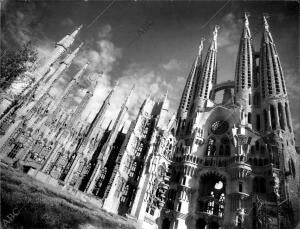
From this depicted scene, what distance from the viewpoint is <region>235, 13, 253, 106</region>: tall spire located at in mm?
44406

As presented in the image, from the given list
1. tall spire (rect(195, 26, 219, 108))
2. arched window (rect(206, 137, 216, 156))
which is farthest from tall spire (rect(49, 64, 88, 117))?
arched window (rect(206, 137, 216, 156))

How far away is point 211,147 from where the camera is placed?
127 ft

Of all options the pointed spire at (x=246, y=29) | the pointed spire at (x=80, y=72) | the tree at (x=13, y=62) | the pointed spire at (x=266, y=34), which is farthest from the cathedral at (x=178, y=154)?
the tree at (x=13, y=62)

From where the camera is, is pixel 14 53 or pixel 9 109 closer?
pixel 14 53

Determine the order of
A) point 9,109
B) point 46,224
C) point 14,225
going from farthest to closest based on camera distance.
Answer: point 9,109
point 46,224
point 14,225

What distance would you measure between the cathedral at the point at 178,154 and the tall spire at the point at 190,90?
47 cm

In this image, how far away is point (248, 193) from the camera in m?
29.8

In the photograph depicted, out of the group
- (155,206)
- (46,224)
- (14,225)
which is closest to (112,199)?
(155,206)

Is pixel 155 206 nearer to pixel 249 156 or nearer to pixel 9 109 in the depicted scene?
pixel 249 156

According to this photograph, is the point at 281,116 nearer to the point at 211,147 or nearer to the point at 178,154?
the point at 211,147

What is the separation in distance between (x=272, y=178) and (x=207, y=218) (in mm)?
10822

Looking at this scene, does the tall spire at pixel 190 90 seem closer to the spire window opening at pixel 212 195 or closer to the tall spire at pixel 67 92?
the spire window opening at pixel 212 195

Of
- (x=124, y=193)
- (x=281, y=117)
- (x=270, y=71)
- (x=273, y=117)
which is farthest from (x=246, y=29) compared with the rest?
(x=124, y=193)

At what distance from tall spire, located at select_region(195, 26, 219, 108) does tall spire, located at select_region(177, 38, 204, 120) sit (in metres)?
1.95
